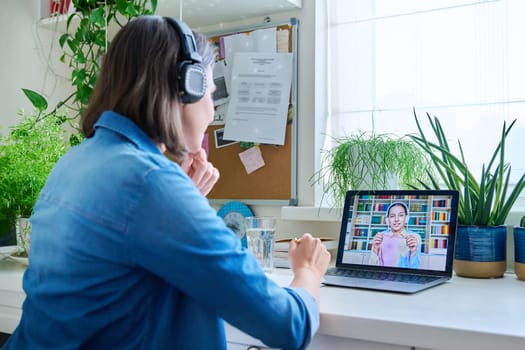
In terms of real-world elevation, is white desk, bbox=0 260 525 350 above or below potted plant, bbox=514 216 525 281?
below

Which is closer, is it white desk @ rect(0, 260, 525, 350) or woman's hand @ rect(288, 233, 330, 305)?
white desk @ rect(0, 260, 525, 350)

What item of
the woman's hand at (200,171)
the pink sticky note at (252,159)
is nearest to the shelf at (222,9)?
the pink sticky note at (252,159)

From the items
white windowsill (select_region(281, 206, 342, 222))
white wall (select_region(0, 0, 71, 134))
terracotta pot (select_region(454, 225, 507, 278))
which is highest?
white wall (select_region(0, 0, 71, 134))

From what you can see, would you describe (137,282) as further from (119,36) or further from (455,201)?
(455,201)

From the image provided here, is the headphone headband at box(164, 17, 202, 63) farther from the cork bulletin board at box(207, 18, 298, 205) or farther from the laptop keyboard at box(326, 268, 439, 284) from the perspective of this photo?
the cork bulletin board at box(207, 18, 298, 205)

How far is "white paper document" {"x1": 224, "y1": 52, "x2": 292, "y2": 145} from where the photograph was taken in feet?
6.32

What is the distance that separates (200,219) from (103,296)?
0.57 ft

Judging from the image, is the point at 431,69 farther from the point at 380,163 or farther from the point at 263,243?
the point at 263,243

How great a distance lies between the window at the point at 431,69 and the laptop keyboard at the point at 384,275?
58cm

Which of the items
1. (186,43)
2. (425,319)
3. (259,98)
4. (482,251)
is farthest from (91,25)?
(425,319)

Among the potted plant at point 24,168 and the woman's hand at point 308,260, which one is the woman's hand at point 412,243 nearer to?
the woman's hand at point 308,260

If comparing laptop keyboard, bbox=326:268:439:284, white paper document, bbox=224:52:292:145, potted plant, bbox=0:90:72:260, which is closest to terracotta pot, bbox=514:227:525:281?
laptop keyboard, bbox=326:268:439:284

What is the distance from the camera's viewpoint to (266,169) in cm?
196

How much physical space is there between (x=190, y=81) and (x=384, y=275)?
2.20 ft
